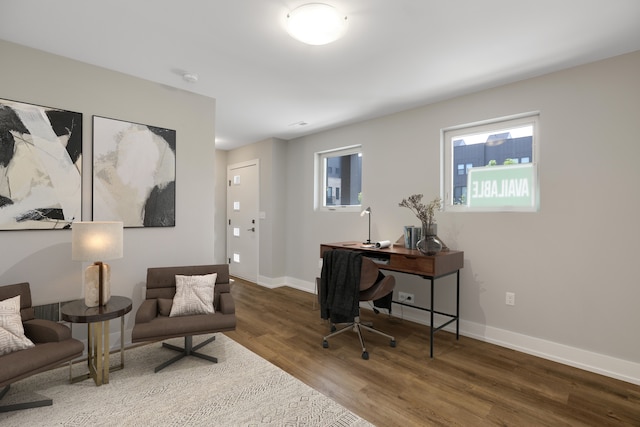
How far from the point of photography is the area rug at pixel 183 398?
1941 millimetres

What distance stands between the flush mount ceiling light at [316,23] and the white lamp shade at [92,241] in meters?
1.93

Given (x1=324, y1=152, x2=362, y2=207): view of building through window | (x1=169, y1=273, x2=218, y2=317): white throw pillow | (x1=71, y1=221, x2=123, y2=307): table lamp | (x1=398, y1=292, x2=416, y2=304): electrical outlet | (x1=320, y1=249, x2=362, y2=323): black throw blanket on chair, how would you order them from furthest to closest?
(x1=324, y1=152, x2=362, y2=207): view of building through window, (x1=398, y1=292, x2=416, y2=304): electrical outlet, (x1=320, y1=249, x2=362, y2=323): black throw blanket on chair, (x1=169, y1=273, x2=218, y2=317): white throw pillow, (x1=71, y1=221, x2=123, y2=307): table lamp

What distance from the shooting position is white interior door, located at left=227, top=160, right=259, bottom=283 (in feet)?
18.4

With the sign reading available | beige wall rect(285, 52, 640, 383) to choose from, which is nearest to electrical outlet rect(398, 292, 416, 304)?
beige wall rect(285, 52, 640, 383)

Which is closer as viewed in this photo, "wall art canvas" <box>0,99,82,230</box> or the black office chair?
"wall art canvas" <box>0,99,82,230</box>

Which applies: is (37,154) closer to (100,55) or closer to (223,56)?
(100,55)

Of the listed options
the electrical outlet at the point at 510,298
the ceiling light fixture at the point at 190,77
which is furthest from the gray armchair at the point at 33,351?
the electrical outlet at the point at 510,298

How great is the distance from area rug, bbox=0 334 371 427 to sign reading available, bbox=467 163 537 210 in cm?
240

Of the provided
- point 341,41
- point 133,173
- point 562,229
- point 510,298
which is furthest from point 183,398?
point 562,229

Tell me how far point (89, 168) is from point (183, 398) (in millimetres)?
2032

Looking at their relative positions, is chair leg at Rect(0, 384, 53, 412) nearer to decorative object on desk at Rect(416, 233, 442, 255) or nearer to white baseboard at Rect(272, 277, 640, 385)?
decorative object on desk at Rect(416, 233, 442, 255)

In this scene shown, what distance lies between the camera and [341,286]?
2975 millimetres

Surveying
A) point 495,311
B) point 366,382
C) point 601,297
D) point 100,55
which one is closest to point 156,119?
point 100,55

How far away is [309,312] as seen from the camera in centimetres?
402
